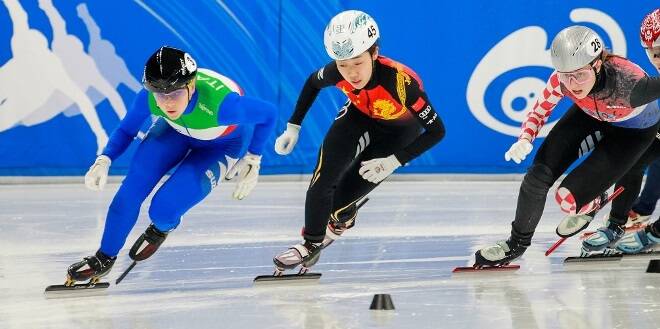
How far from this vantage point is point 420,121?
227 inches

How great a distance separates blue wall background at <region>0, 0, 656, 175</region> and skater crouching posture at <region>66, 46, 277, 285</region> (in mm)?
3869

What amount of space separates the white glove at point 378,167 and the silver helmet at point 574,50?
3.00 feet

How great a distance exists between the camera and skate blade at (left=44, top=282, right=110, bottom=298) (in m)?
5.32

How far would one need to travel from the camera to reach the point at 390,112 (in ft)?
A: 19.6

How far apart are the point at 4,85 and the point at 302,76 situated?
96.1 inches

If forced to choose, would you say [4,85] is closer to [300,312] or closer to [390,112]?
[390,112]

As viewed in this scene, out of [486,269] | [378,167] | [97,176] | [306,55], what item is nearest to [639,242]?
[486,269]

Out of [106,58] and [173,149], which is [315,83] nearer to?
[173,149]

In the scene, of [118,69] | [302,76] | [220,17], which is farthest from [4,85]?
[302,76]

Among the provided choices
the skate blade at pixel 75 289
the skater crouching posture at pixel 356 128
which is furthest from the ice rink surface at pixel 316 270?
the skater crouching posture at pixel 356 128

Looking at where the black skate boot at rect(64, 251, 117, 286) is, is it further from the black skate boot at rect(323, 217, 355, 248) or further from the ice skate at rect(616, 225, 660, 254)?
the ice skate at rect(616, 225, 660, 254)

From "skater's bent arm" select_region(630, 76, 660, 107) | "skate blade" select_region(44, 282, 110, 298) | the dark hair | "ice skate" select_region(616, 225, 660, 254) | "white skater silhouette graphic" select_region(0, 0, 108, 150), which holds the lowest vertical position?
"white skater silhouette graphic" select_region(0, 0, 108, 150)

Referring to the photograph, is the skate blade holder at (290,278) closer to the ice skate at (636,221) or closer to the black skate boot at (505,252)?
the black skate boot at (505,252)

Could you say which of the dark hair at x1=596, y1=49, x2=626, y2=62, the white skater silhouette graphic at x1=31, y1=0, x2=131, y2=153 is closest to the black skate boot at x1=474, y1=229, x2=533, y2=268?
the dark hair at x1=596, y1=49, x2=626, y2=62
